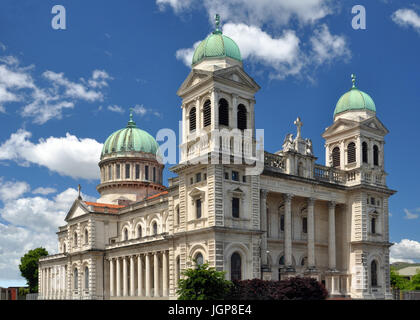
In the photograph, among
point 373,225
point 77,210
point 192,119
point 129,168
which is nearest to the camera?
point 192,119

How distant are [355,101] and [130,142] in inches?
1539

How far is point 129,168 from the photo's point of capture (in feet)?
295

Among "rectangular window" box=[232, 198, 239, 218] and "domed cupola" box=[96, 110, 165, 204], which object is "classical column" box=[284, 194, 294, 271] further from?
"domed cupola" box=[96, 110, 165, 204]

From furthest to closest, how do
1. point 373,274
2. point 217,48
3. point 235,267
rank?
point 373,274, point 217,48, point 235,267

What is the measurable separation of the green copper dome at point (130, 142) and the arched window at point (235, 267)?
43.1 meters

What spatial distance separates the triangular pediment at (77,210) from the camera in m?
80.8

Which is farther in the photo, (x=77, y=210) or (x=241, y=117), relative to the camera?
(x=77, y=210)

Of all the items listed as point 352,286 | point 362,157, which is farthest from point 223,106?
point 352,286

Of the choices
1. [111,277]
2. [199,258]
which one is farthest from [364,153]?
[111,277]

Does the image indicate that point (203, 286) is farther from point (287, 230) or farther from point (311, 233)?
point (311, 233)

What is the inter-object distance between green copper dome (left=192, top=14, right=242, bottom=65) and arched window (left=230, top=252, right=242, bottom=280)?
1914cm

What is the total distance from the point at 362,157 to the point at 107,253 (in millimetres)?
36512

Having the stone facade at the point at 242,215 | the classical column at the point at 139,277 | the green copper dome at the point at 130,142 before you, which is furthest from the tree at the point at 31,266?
the classical column at the point at 139,277

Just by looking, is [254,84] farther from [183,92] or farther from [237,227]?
[237,227]
